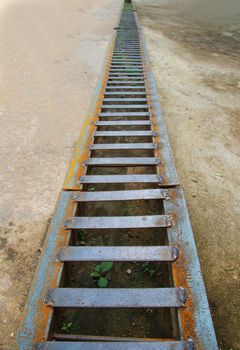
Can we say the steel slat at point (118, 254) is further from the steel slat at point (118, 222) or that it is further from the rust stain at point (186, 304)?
the steel slat at point (118, 222)

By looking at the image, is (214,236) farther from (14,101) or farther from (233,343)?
(14,101)

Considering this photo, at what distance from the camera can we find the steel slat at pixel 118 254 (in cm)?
167

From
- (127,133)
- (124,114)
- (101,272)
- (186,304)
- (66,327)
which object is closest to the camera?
(186,304)

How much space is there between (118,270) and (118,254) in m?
0.24

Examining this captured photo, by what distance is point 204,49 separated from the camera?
23.2 ft

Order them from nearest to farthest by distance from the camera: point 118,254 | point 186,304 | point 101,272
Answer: point 186,304 < point 118,254 < point 101,272

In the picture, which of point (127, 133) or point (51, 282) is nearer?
point (51, 282)

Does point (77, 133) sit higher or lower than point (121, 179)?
higher

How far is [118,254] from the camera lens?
1704mm

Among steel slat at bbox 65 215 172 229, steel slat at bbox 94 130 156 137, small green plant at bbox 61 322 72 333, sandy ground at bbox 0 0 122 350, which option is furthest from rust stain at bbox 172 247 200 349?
steel slat at bbox 94 130 156 137

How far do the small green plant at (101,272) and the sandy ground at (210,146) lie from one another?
72 centimetres

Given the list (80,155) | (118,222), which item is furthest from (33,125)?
(118,222)

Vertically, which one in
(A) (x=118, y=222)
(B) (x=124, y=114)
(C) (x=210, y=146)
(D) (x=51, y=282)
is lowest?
(D) (x=51, y=282)

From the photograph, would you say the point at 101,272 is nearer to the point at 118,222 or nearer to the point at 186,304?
the point at 118,222
